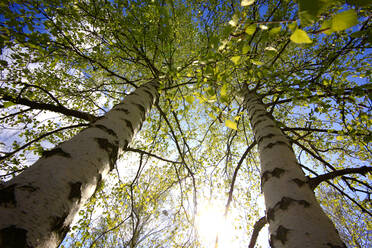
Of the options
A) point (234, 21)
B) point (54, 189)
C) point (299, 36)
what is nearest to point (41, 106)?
point (54, 189)

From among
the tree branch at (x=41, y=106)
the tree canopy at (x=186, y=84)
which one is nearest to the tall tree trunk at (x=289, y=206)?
the tree canopy at (x=186, y=84)

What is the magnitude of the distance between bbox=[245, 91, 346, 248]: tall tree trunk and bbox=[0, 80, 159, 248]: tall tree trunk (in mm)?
1192

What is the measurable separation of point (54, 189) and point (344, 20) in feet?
4.57

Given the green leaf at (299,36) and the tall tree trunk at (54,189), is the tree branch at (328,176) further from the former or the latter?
the tall tree trunk at (54,189)

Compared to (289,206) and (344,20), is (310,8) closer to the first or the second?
(344,20)

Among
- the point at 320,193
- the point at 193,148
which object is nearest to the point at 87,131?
the point at 193,148

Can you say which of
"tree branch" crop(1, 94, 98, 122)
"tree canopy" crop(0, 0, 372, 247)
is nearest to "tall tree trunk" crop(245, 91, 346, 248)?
"tree canopy" crop(0, 0, 372, 247)

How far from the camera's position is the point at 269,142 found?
1562mm

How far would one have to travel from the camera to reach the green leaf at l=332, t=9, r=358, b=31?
1.57 feet

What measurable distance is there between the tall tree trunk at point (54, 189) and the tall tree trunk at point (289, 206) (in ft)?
3.91

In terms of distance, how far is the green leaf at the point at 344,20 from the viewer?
0.48 m

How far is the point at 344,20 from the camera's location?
1.65 feet

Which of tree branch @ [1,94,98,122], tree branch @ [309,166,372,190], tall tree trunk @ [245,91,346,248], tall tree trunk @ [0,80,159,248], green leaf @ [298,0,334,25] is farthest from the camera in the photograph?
tree branch @ [1,94,98,122]

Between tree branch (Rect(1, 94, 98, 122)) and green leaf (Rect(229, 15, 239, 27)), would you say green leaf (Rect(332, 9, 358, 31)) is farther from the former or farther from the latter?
tree branch (Rect(1, 94, 98, 122))
